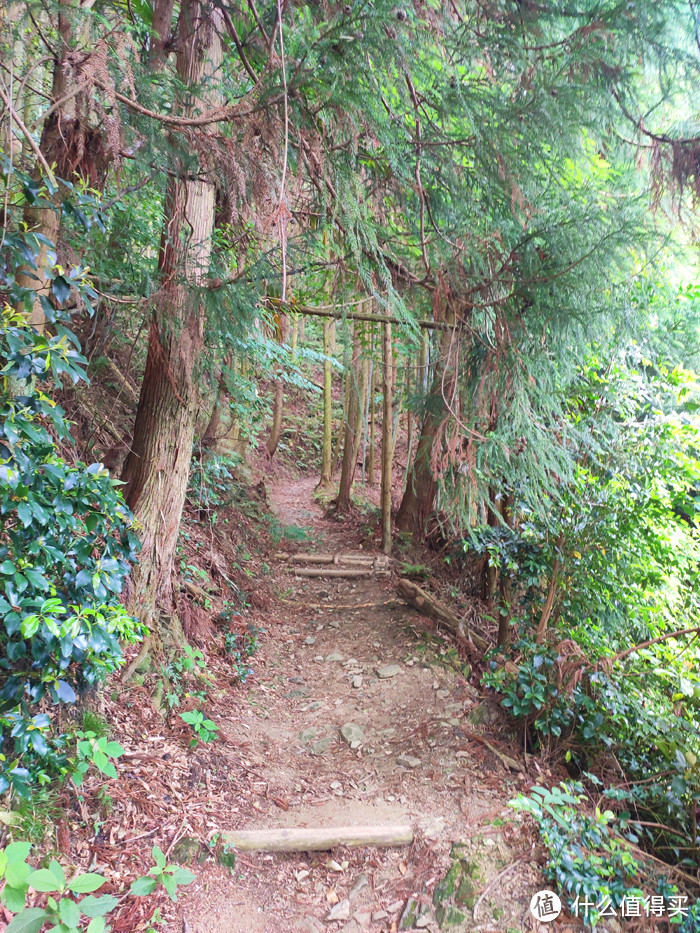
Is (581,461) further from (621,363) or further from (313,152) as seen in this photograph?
(313,152)

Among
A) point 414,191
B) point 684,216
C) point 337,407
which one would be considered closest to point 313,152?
point 414,191

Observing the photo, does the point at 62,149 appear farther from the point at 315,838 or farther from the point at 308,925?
the point at 308,925

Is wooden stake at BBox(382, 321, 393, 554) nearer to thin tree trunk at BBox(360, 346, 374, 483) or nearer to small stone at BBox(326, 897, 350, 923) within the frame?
thin tree trunk at BBox(360, 346, 374, 483)

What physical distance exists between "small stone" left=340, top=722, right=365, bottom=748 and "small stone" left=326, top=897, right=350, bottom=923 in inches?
53.4

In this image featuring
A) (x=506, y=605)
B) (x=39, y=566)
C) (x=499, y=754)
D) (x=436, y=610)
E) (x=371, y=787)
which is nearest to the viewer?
(x=39, y=566)

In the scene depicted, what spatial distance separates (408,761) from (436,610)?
6.79 ft

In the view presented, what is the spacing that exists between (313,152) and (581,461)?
3106mm

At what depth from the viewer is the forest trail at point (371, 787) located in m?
2.86

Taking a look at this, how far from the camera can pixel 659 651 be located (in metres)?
3.84

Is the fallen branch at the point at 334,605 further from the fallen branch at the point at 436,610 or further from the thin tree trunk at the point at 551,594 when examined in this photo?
the thin tree trunk at the point at 551,594

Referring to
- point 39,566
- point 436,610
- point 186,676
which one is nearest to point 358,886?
point 186,676

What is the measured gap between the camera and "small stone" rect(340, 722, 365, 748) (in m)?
4.29

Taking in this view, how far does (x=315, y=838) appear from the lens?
3191 mm

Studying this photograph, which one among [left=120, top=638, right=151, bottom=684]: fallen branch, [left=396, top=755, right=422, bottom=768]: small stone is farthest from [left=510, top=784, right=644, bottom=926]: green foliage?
[left=120, top=638, right=151, bottom=684]: fallen branch
